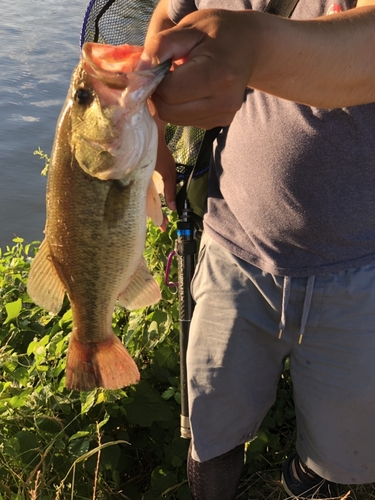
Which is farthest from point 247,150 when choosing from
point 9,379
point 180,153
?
point 9,379

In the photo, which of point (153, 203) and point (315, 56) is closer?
point (315, 56)

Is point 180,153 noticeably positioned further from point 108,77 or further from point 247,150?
point 108,77

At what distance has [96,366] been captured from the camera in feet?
6.94

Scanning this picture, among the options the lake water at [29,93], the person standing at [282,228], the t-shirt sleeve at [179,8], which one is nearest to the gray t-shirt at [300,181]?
the person standing at [282,228]

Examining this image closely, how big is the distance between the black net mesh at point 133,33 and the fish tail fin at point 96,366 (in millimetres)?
792

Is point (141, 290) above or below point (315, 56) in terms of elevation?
below

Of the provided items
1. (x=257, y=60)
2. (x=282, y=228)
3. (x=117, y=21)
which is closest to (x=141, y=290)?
(x=282, y=228)

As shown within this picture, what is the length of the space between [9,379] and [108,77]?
2095 millimetres

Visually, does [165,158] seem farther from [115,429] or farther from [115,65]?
[115,429]

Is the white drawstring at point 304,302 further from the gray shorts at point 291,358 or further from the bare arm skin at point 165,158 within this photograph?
the bare arm skin at point 165,158

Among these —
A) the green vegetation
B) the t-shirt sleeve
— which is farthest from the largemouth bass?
the t-shirt sleeve

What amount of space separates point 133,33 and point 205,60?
173 cm

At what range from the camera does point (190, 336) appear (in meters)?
2.49

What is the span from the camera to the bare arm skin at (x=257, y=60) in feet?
4.26
